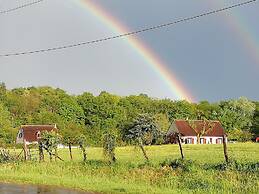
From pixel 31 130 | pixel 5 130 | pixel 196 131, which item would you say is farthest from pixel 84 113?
pixel 196 131

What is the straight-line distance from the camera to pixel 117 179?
25578 millimetres

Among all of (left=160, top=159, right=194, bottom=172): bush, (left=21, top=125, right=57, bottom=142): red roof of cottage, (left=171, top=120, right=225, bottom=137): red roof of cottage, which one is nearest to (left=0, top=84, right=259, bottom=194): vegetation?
(left=160, top=159, right=194, bottom=172): bush

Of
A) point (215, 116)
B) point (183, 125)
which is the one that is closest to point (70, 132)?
point (183, 125)

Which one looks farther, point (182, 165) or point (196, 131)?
point (196, 131)

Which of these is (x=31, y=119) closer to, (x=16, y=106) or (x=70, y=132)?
(x=16, y=106)

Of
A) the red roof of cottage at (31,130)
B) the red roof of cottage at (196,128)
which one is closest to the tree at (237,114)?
the red roof of cottage at (196,128)

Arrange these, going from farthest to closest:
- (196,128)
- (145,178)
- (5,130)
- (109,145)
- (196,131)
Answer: (196,128), (196,131), (5,130), (109,145), (145,178)

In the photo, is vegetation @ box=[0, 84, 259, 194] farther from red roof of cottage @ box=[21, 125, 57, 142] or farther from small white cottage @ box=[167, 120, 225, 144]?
red roof of cottage @ box=[21, 125, 57, 142]

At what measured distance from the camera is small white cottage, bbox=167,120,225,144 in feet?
431

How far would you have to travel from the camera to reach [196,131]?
431 ft

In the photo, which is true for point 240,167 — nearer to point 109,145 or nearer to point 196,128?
point 109,145

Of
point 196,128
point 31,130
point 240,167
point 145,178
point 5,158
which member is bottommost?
point 145,178

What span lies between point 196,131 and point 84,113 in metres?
32.4

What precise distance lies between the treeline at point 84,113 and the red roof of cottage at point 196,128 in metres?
4.77
